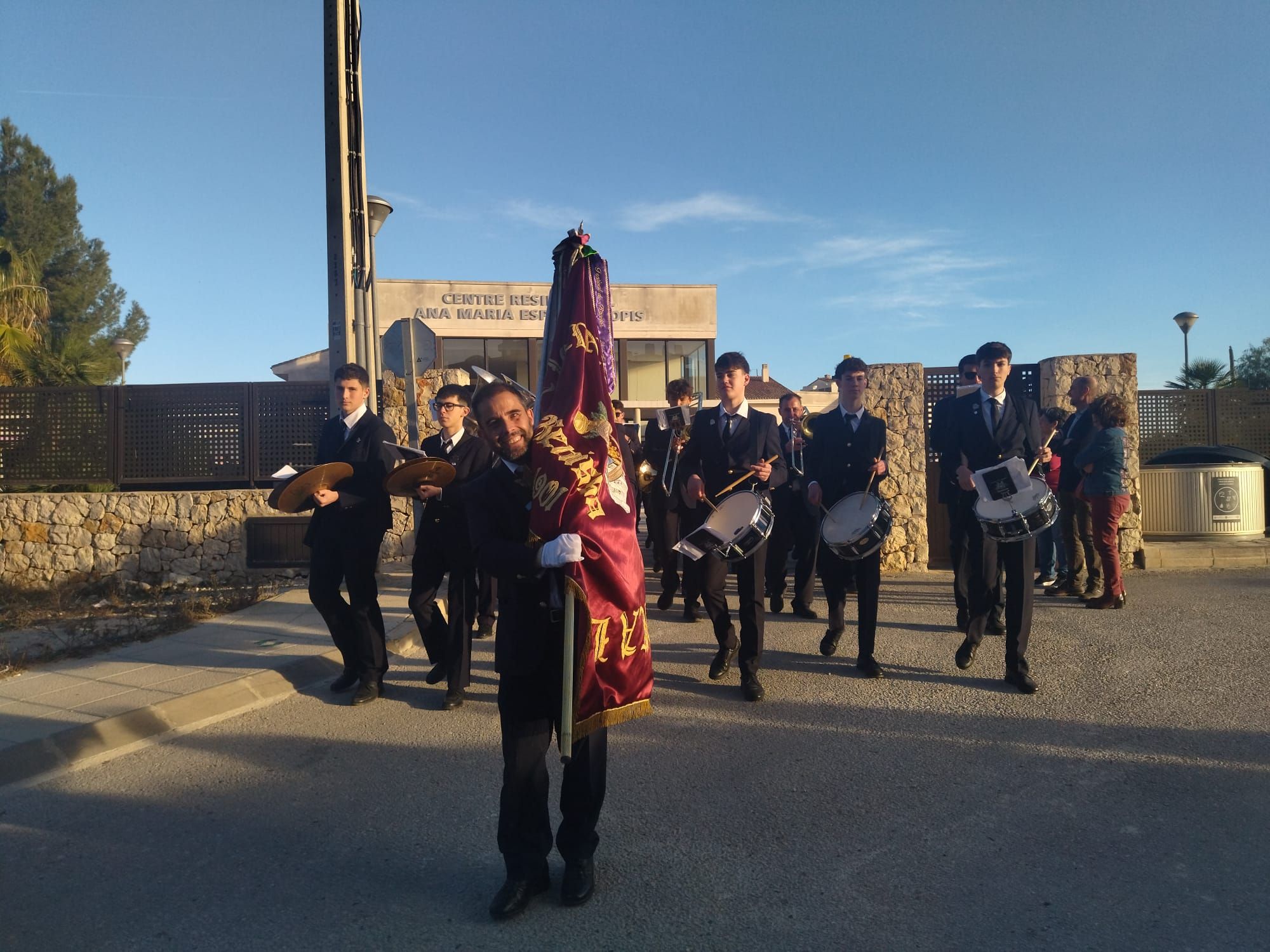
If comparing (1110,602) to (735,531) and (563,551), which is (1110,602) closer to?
(735,531)

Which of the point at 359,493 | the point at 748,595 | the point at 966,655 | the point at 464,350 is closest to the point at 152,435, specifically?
the point at 359,493

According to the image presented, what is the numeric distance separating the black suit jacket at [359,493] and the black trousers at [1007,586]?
153 inches

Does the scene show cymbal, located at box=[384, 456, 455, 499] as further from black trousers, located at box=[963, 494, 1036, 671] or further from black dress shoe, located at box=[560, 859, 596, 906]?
black trousers, located at box=[963, 494, 1036, 671]

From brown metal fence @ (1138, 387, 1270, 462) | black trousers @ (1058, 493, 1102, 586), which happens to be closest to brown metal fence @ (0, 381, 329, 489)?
black trousers @ (1058, 493, 1102, 586)

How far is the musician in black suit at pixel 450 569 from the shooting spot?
5.54 metres

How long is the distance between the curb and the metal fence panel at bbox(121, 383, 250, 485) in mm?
6046

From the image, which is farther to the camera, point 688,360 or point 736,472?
point 688,360

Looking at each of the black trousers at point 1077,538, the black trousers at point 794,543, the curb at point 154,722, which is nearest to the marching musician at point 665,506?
the black trousers at point 794,543

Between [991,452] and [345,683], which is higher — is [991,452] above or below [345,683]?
above

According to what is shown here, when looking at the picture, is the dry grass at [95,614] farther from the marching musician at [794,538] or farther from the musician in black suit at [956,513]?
the musician in black suit at [956,513]

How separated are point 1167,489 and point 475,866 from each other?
10.5 m

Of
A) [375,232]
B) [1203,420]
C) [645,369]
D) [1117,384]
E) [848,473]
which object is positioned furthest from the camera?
[645,369]

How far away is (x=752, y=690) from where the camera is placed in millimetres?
5438

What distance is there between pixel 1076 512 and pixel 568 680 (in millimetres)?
7678
